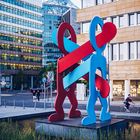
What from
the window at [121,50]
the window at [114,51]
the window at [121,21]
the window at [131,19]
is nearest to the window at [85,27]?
the window at [114,51]

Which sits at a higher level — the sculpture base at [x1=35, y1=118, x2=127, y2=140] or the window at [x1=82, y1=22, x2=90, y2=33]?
the window at [x1=82, y1=22, x2=90, y2=33]

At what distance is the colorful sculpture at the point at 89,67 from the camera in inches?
775

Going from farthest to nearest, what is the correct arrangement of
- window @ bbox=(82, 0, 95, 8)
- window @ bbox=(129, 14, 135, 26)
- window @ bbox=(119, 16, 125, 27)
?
window @ bbox=(82, 0, 95, 8) → window @ bbox=(119, 16, 125, 27) → window @ bbox=(129, 14, 135, 26)

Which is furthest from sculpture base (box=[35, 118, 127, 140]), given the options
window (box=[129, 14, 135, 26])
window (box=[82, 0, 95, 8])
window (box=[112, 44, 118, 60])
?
window (box=[82, 0, 95, 8])

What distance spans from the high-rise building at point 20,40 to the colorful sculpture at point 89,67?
85.7 metres

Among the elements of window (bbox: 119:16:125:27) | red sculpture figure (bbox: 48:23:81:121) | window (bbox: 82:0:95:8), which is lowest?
red sculpture figure (bbox: 48:23:81:121)

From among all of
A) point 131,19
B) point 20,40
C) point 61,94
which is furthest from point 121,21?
point 20,40

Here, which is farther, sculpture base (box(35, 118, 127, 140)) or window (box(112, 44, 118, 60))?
window (box(112, 44, 118, 60))

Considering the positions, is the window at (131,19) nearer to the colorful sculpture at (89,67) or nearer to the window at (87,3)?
the window at (87,3)

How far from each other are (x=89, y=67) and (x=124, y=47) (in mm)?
29386

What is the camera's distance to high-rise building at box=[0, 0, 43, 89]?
110 meters

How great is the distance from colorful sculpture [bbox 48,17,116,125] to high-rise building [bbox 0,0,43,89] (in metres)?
85.7

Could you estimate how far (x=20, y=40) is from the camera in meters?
117

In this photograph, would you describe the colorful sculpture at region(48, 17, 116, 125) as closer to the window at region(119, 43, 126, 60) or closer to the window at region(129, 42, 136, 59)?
the window at region(129, 42, 136, 59)
